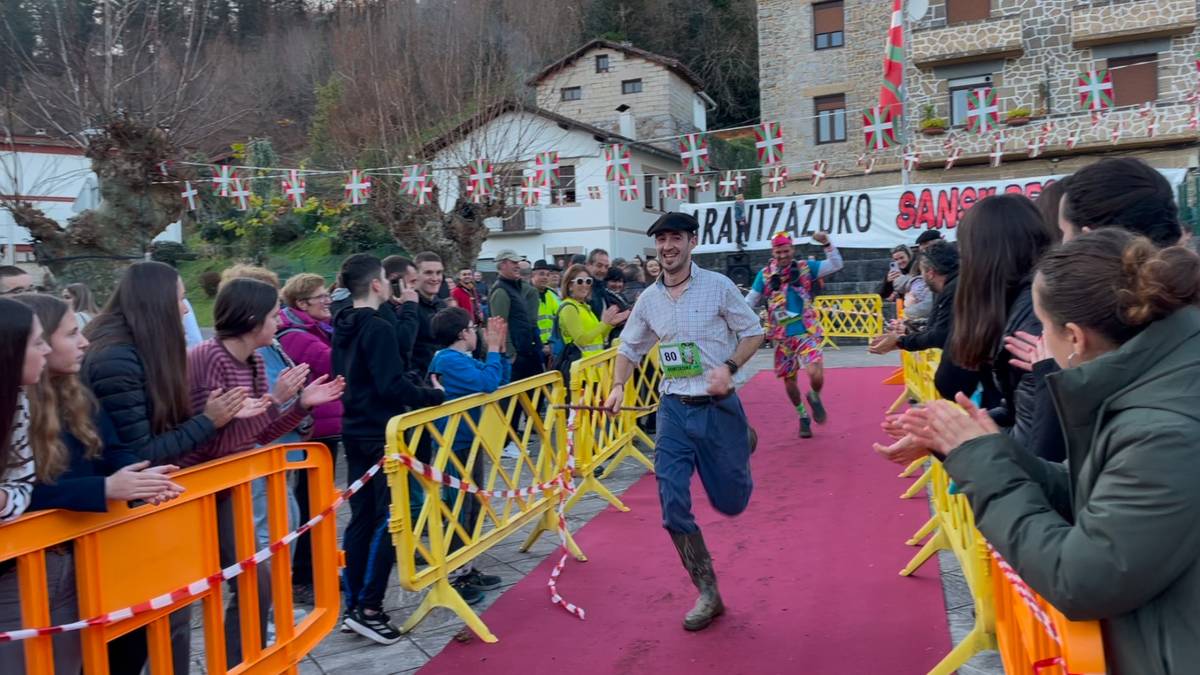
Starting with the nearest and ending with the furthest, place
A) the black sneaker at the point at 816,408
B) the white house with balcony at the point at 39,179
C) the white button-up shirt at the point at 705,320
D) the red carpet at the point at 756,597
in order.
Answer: the red carpet at the point at 756,597 < the white button-up shirt at the point at 705,320 < the black sneaker at the point at 816,408 < the white house with balcony at the point at 39,179

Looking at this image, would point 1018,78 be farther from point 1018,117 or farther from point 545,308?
point 545,308

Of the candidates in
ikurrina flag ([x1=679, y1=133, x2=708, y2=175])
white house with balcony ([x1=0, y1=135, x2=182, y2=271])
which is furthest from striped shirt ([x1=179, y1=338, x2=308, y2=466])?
ikurrina flag ([x1=679, y1=133, x2=708, y2=175])

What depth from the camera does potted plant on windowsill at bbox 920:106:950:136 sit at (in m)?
24.9

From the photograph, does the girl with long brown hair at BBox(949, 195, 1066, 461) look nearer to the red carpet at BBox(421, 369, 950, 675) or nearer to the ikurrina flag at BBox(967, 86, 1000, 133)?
the red carpet at BBox(421, 369, 950, 675)

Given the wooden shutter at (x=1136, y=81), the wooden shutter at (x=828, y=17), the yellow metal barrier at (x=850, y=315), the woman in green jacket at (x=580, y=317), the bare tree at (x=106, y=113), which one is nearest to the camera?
the woman in green jacket at (x=580, y=317)

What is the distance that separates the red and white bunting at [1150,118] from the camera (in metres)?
22.7

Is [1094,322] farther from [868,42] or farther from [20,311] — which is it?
[868,42]

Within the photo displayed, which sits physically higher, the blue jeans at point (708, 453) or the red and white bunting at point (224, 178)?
the red and white bunting at point (224, 178)

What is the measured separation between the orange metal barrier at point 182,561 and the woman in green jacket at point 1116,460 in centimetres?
237

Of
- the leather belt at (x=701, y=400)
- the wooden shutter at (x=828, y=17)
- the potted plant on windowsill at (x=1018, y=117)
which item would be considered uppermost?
the wooden shutter at (x=828, y=17)

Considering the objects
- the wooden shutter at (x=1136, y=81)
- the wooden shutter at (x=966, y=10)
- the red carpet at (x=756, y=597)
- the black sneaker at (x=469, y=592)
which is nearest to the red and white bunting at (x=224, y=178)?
the red carpet at (x=756, y=597)

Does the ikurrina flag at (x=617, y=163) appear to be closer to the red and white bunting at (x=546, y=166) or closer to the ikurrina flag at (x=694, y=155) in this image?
the red and white bunting at (x=546, y=166)

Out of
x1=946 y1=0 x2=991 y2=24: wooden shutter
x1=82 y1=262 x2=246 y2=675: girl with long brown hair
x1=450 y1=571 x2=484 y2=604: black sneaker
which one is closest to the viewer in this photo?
x1=82 y1=262 x2=246 y2=675: girl with long brown hair

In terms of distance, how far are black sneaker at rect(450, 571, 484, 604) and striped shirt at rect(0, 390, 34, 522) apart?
281cm
